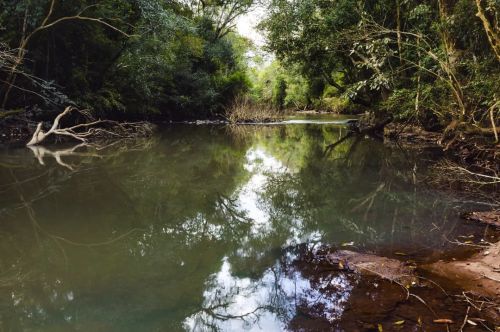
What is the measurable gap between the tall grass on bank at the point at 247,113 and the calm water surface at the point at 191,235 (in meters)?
14.6

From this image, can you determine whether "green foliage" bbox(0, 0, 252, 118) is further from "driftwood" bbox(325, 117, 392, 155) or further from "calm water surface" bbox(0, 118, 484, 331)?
"driftwood" bbox(325, 117, 392, 155)

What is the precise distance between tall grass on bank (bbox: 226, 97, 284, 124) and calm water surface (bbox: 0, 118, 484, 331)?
14628 mm

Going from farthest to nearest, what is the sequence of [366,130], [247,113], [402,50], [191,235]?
[247,113]
[366,130]
[402,50]
[191,235]

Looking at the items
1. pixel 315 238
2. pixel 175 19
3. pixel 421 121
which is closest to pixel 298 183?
pixel 315 238

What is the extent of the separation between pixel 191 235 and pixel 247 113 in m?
20.7

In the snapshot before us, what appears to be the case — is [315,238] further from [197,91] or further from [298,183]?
[197,91]

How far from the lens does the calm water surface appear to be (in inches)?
125

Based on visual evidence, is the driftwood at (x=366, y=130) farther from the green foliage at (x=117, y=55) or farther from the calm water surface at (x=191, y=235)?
the green foliage at (x=117, y=55)

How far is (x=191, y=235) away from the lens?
5.06 metres

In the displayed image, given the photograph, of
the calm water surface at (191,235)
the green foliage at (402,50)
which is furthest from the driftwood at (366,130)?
the calm water surface at (191,235)

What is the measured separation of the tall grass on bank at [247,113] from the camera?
2472 cm

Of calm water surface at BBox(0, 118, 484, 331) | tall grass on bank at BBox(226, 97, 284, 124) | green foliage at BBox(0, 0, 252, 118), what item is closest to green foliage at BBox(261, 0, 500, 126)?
calm water surface at BBox(0, 118, 484, 331)

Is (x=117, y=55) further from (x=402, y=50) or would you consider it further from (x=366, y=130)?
(x=366, y=130)

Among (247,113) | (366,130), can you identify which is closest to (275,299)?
(366,130)
